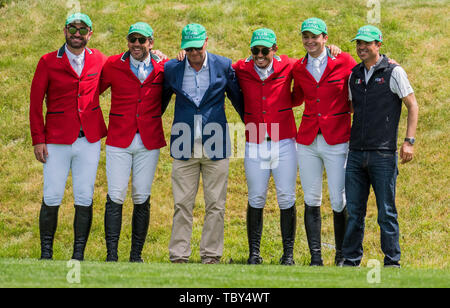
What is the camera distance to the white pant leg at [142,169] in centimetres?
774

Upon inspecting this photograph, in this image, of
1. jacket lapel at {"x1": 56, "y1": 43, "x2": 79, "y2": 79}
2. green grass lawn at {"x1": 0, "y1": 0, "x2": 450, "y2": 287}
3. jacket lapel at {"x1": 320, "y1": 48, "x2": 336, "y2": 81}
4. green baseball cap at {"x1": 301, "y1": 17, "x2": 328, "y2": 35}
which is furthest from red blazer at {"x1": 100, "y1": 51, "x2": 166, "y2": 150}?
jacket lapel at {"x1": 320, "y1": 48, "x2": 336, "y2": 81}

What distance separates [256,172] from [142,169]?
1171mm

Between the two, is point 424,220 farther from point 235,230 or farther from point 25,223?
point 25,223

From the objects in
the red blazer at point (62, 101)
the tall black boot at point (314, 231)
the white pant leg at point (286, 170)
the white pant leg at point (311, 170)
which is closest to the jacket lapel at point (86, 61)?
the red blazer at point (62, 101)

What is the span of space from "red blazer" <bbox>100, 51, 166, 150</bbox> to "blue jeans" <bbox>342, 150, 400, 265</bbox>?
2.04 m

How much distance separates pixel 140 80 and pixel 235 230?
3934 mm

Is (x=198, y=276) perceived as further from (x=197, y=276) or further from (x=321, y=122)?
(x=321, y=122)

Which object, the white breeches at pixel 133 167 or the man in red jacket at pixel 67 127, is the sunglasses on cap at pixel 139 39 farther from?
the white breeches at pixel 133 167

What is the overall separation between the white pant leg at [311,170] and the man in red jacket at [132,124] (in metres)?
1.48

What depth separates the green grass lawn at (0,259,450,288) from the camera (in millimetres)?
5664

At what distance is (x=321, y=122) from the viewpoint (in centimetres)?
750

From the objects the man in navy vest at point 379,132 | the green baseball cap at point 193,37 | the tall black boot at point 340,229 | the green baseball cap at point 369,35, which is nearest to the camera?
the man in navy vest at point 379,132

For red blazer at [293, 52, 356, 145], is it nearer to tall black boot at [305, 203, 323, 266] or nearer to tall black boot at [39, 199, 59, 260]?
tall black boot at [305, 203, 323, 266]
